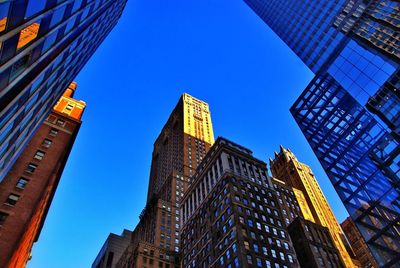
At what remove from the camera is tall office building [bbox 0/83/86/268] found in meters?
45.2

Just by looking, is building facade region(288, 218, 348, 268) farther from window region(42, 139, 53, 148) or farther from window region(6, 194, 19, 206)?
window region(6, 194, 19, 206)

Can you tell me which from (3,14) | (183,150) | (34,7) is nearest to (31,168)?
(34,7)

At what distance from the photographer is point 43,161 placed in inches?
2314

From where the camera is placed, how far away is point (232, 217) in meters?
71.1

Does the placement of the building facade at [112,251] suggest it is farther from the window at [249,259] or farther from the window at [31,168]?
the window at [31,168]

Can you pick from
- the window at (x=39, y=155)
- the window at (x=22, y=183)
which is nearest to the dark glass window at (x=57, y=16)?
the window at (x=22, y=183)

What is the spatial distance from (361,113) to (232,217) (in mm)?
34366

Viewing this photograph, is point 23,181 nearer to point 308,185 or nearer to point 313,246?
point 313,246

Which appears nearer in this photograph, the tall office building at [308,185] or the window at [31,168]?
the window at [31,168]

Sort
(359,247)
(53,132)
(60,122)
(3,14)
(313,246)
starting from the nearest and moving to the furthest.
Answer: (3,14) < (53,132) < (60,122) < (313,246) < (359,247)

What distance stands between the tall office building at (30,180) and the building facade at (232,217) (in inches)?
1445

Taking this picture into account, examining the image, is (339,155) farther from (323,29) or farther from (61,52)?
(61,52)

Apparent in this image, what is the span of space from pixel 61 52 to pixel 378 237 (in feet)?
142

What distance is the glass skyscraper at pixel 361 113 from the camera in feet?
137
